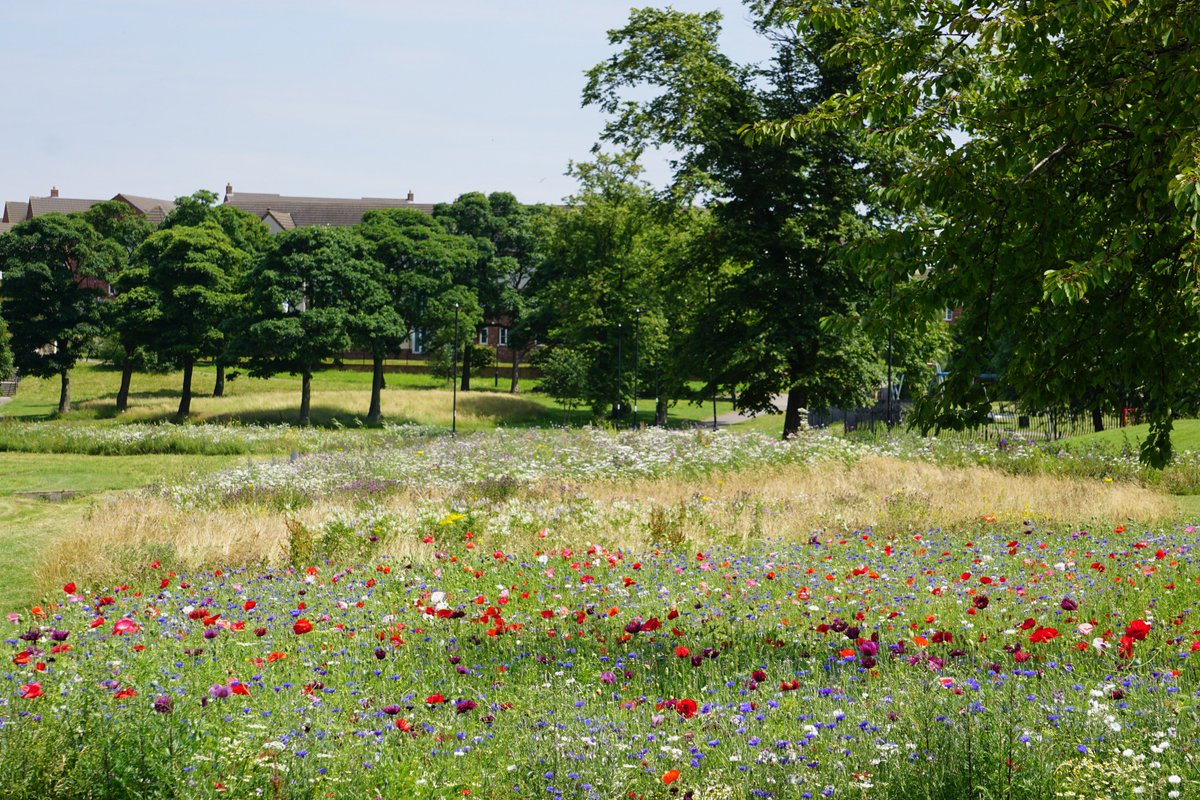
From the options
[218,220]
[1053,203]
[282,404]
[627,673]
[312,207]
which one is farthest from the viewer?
[312,207]

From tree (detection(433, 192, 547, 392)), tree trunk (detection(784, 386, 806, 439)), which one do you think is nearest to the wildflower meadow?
tree trunk (detection(784, 386, 806, 439))

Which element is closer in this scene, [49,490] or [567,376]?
[49,490]

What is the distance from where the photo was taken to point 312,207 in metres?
90.2

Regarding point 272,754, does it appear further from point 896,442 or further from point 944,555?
point 896,442

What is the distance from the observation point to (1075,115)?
5.83 m

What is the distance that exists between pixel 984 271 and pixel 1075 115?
3.38ft

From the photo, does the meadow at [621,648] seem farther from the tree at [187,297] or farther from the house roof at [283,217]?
the house roof at [283,217]

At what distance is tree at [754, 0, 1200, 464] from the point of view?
5734 millimetres

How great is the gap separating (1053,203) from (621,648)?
3.79 meters

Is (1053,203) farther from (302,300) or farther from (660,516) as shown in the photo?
(302,300)

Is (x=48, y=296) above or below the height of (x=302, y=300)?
below

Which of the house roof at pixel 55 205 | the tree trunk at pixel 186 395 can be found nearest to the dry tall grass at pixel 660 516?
the tree trunk at pixel 186 395

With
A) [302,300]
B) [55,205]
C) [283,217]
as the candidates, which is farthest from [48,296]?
[55,205]

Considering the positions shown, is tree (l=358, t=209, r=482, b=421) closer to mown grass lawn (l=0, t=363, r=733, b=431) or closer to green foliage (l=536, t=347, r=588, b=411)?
mown grass lawn (l=0, t=363, r=733, b=431)
